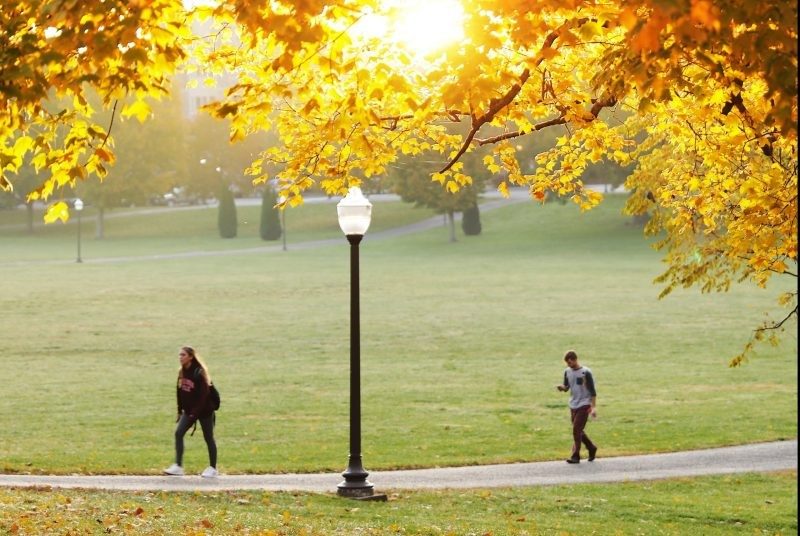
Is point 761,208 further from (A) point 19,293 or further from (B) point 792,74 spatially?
(A) point 19,293

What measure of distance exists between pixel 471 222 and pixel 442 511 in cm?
7140

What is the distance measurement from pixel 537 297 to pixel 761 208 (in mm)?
35450

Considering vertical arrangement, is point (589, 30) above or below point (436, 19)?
below

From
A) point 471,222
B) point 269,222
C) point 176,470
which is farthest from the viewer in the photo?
point 471,222

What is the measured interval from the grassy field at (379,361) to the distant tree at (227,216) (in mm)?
21752

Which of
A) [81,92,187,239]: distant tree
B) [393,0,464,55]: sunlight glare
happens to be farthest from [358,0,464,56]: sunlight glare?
[81,92,187,239]: distant tree

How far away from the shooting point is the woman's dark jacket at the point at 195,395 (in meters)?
16.8

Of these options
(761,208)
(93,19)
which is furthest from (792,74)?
(761,208)

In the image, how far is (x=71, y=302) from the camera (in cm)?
4675

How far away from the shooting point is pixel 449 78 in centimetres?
1030

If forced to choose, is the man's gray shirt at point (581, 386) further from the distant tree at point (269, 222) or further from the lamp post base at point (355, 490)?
the distant tree at point (269, 222)

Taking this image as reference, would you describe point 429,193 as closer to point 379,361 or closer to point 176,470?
point 379,361

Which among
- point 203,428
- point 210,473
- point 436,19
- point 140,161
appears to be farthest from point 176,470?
point 140,161

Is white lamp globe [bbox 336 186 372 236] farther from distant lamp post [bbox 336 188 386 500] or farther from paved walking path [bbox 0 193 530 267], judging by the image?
paved walking path [bbox 0 193 530 267]
